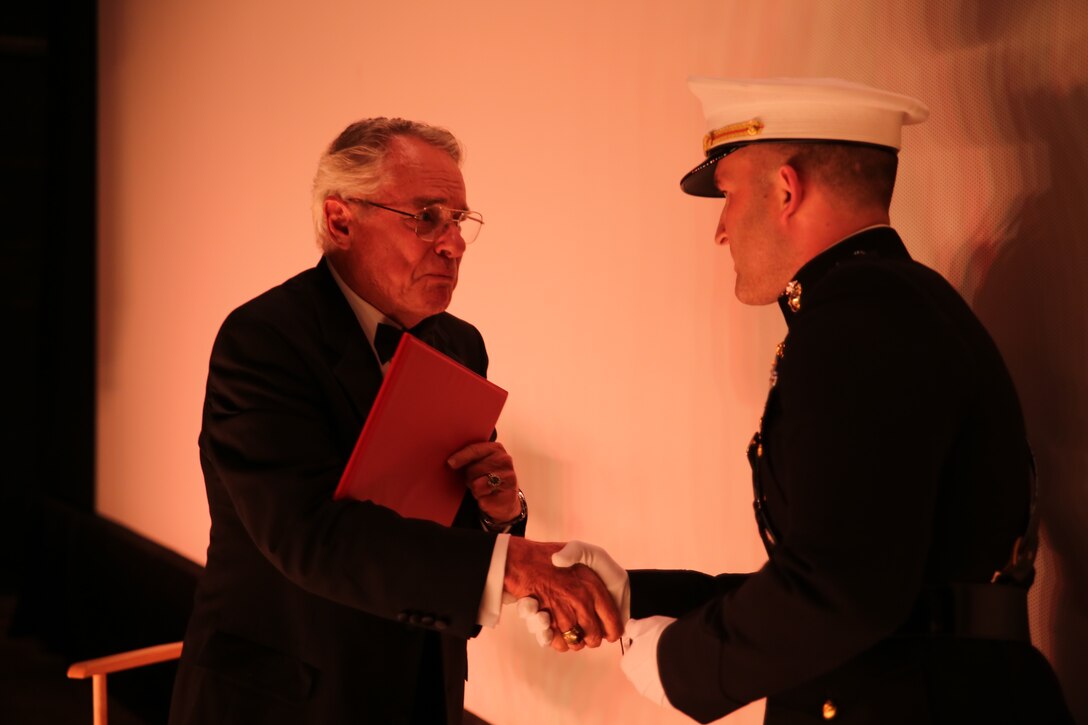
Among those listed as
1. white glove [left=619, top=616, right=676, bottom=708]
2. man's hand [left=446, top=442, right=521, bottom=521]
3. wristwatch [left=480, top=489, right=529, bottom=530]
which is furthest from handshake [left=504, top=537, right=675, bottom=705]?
wristwatch [left=480, top=489, right=529, bottom=530]

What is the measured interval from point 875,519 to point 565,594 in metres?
0.54

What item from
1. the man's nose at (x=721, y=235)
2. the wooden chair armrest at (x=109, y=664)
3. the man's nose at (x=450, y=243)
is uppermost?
the man's nose at (x=721, y=235)

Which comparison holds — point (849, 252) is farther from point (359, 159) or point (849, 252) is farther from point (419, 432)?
point (359, 159)

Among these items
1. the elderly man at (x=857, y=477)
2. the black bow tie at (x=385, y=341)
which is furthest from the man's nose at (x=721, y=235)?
the black bow tie at (x=385, y=341)

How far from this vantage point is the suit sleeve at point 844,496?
1.01 meters

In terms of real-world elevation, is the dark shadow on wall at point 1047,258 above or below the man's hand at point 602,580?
above

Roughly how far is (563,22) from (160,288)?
8.90ft

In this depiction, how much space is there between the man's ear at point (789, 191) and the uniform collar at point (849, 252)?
62 mm

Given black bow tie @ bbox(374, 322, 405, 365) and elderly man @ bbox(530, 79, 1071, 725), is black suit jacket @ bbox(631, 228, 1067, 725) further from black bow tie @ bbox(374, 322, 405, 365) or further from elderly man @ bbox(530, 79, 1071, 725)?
black bow tie @ bbox(374, 322, 405, 365)

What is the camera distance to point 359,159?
1.78 m

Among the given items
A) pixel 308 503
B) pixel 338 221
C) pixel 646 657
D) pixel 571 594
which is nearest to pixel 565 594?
pixel 571 594

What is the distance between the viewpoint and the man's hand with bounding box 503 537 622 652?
1.43m

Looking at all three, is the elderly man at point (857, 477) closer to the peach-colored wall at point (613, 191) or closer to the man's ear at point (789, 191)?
the man's ear at point (789, 191)

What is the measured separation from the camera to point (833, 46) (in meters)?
1.73
